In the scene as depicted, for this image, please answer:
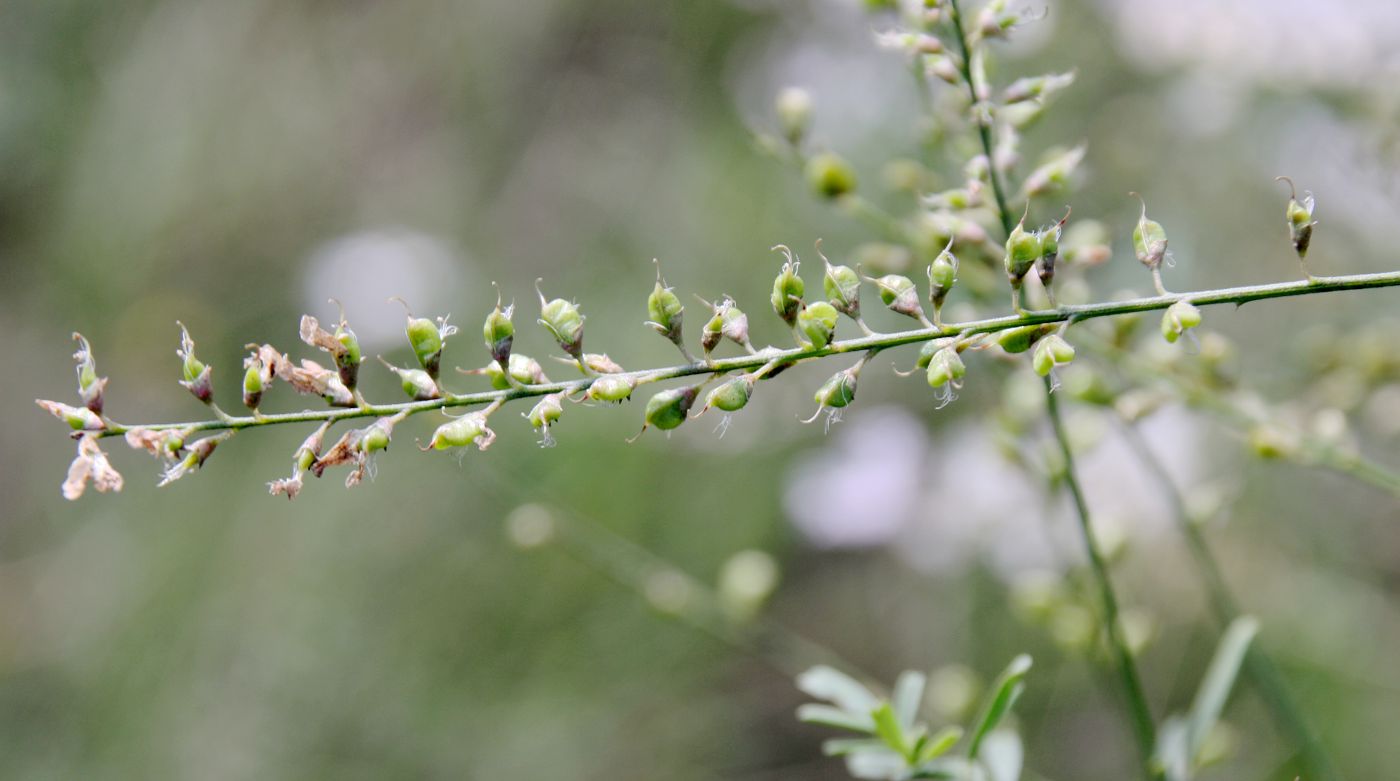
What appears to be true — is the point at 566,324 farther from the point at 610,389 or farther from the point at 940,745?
the point at 940,745

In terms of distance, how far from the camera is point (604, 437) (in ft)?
6.82

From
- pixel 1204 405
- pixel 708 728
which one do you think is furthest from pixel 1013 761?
pixel 708 728

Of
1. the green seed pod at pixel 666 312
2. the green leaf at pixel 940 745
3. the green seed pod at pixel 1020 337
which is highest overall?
the green seed pod at pixel 666 312

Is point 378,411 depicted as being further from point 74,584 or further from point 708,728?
point 74,584

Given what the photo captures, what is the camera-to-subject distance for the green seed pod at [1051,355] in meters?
0.44

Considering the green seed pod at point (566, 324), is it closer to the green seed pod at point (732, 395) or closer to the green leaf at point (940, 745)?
the green seed pod at point (732, 395)

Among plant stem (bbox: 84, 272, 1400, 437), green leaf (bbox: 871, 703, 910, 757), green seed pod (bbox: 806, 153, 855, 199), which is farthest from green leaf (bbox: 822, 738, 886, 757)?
green seed pod (bbox: 806, 153, 855, 199)

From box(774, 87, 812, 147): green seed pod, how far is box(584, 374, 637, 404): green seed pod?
1.29 feet

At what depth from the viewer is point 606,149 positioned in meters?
2.90

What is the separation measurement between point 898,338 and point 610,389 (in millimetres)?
116

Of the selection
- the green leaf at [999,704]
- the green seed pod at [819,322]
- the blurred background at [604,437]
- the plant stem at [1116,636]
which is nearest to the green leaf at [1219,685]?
the plant stem at [1116,636]

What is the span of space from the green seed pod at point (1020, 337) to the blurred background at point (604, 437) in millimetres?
461

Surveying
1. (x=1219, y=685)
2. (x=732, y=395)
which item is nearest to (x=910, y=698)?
(x=1219, y=685)

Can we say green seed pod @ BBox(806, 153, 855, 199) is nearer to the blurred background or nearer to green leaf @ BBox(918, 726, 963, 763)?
the blurred background
